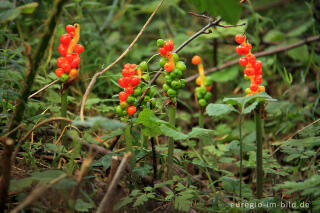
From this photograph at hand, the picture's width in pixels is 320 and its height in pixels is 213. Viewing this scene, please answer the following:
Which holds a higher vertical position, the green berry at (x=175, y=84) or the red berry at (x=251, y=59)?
the red berry at (x=251, y=59)

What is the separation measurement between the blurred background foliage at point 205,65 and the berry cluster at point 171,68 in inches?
10.2

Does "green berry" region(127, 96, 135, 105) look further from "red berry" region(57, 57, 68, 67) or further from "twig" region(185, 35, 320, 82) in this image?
"twig" region(185, 35, 320, 82)

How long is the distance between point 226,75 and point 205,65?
3.43ft

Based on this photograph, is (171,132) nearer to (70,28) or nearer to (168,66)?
(168,66)

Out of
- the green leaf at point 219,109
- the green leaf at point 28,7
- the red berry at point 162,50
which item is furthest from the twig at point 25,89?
the green leaf at point 219,109

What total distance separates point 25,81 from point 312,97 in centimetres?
268

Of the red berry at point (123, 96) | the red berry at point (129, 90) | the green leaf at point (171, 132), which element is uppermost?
the red berry at point (129, 90)

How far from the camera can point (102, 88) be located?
2.48 metres

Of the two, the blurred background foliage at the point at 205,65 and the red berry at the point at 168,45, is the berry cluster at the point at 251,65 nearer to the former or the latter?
the blurred background foliage at the point at 205,65

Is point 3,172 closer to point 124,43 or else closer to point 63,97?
point 63,97

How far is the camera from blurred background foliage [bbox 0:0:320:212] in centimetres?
171

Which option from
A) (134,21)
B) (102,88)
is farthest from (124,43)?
(102,88)

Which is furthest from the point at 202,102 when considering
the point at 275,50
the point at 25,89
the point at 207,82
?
the point at 275,50

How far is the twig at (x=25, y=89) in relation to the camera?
1022 millimetres
